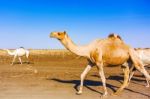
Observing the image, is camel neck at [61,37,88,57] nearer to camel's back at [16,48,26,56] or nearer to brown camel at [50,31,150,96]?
brown camel at [50,31,150,96]

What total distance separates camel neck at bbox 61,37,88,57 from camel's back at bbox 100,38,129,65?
69 cm

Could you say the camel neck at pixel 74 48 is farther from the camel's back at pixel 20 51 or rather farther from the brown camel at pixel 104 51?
the camel's back at pixel 20 51

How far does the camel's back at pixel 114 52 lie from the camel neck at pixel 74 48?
69 cm

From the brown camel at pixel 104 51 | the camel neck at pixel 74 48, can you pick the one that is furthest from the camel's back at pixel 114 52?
the camel neck at pixel 74 48

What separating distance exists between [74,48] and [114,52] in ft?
5.15

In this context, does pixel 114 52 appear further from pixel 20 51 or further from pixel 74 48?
pixel 20 51

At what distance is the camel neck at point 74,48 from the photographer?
48.9 ft

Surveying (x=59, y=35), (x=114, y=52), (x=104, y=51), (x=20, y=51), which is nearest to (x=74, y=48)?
(x=59, y=35)

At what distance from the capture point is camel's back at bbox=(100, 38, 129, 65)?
1467 centimetres

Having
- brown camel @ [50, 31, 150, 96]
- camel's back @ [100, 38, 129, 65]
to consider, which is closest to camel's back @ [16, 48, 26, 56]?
brown camel @ [50, 31, 150, 96]

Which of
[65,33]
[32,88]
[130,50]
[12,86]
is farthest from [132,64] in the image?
[12,86]

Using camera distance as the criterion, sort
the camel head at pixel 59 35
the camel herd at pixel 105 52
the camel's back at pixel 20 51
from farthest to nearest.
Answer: the camel's back at pixel 20 51, the camel head at pixel 59 35, the camel herd at pixel 105 52

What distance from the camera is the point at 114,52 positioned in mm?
14688

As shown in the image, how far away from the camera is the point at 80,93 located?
50.4ft
